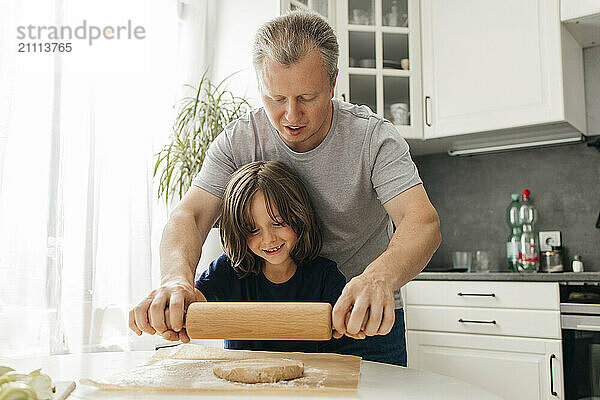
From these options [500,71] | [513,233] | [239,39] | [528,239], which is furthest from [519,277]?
[239,39]

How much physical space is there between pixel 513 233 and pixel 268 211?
1977 mm

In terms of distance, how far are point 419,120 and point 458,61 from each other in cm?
32

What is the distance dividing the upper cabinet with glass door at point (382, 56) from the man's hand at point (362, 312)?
2.05 m

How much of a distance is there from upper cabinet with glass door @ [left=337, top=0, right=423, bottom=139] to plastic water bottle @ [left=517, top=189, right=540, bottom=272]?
0.59m

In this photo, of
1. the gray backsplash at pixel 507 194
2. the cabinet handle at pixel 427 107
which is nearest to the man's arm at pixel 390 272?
the cabinet handle at pixel 427 107

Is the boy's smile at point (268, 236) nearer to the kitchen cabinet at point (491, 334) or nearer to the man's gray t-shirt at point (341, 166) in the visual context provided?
the man's gray t-shirt at point (341, 166)

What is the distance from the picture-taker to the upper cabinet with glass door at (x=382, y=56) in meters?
2.97

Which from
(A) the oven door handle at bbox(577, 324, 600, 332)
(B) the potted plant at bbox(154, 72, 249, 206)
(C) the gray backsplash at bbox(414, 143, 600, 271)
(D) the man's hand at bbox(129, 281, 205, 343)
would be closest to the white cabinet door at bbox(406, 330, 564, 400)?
(A) the oven door handle at bbox(577, 324, 600, 332)

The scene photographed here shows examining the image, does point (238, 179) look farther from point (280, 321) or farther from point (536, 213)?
point (536, 213)

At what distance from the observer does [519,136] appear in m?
2.89

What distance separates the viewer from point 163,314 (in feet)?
3.35

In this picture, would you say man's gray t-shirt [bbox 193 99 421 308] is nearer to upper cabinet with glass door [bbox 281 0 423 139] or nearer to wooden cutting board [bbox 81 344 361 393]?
wooden cutting board [bbox 81 344 361 393]

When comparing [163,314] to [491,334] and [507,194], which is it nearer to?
[491,334]

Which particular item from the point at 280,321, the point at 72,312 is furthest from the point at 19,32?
the point at 280,321
